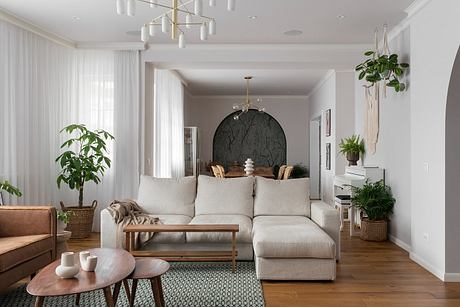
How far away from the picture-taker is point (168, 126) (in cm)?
853

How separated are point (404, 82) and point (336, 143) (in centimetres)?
261

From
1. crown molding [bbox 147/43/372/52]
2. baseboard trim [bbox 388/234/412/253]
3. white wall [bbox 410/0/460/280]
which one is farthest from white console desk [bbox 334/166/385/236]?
crown molding [bbox 147/43/372/52]

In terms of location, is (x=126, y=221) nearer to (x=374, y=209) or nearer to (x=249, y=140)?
(x=374, y=209)

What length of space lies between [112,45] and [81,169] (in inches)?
73.8

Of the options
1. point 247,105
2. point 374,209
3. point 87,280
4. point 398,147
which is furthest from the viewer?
point 247,105

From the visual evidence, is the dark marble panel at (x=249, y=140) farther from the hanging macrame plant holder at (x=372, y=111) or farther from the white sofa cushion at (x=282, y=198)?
the white sofa cushion at (x=282, y=198)

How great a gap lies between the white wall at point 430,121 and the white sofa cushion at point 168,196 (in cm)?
251

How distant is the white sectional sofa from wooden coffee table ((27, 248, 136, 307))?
1.41 m

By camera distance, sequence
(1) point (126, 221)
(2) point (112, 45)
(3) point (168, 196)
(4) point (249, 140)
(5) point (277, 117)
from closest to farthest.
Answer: (1) point (126, 221) → (3) point (168, 196) → (2) point (112, 45) → (5) point (277, 117) → (4) point (249, 140)

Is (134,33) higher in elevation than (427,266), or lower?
higher

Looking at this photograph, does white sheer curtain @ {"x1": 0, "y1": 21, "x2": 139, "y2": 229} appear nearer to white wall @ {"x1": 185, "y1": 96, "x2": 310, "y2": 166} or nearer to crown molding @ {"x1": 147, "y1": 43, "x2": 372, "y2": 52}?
crown molding @ {"x1": 147, "y1": 43, "x2": 372, "y2": 52}

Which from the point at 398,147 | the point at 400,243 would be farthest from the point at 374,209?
the point at 398,147

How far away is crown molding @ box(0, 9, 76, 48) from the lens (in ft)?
16.4

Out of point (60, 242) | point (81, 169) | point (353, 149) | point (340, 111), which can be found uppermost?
point (340, 111)
